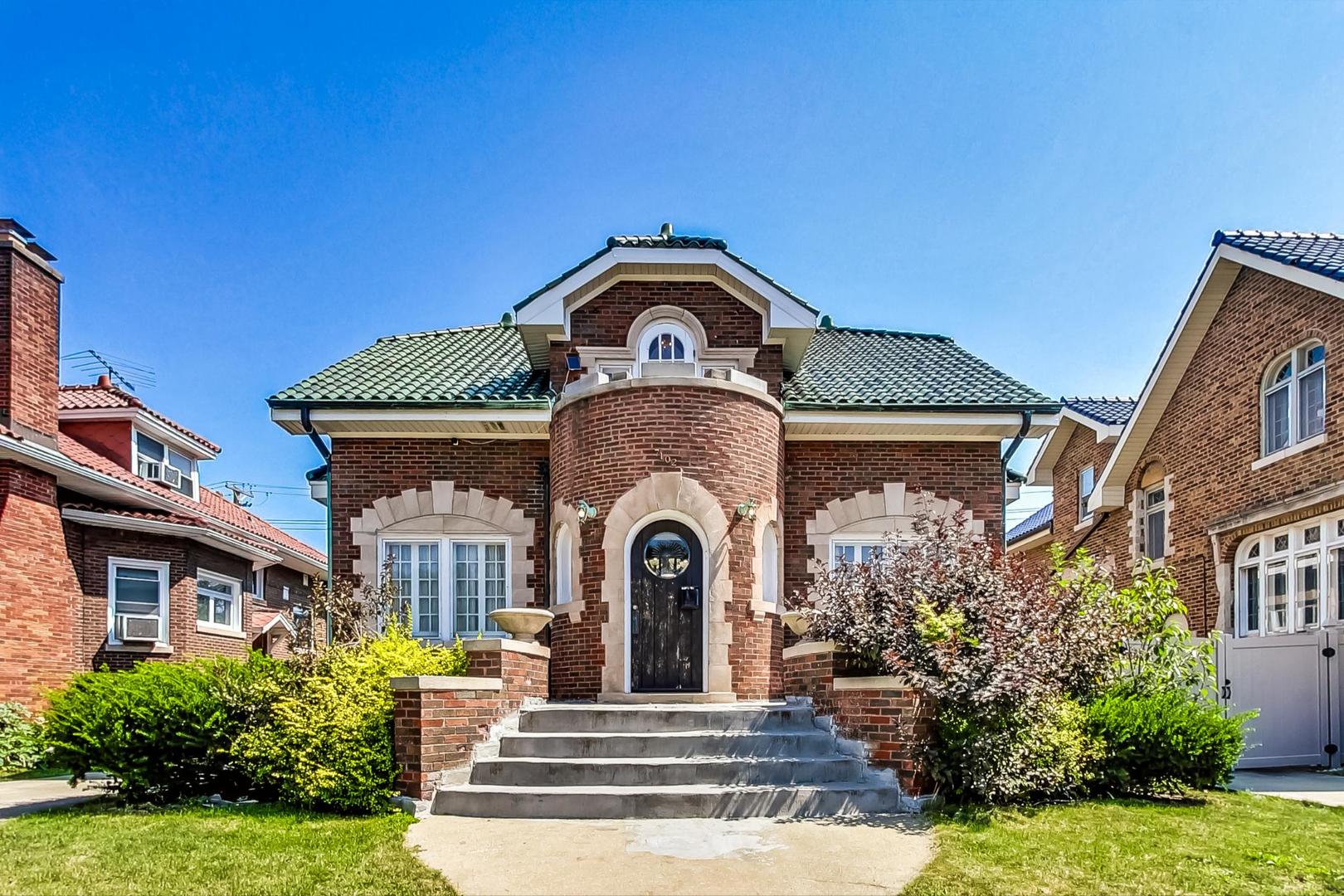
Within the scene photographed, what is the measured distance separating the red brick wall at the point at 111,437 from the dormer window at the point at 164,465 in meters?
0.32

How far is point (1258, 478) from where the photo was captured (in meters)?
15.0

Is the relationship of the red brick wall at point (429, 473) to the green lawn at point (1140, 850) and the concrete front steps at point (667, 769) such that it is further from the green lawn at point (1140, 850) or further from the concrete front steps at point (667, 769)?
the green lawn at point (1140, 850)

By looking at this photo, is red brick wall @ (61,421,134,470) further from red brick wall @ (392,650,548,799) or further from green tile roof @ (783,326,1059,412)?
green tile roof @ (783,326,1059,412)

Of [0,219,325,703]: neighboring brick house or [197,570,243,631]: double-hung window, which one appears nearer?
[0,219,325,703]: neighboring brick house

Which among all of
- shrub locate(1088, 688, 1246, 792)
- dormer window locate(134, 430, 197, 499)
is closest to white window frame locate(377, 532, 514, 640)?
shrub locate(1088, 688, 1246, 792)

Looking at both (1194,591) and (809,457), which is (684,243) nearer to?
(809,457)

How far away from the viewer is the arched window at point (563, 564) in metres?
Answer: 12.2

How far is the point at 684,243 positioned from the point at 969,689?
7486 millimetres

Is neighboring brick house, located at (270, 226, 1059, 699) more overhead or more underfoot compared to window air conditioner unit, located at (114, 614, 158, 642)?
more overhead

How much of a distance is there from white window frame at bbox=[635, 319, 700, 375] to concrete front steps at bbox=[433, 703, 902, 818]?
542 cm

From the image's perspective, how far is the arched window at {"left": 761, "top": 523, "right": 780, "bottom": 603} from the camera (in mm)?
12305

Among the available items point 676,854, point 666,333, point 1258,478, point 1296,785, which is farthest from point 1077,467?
point 676,854

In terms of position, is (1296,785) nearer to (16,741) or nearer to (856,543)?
(856,543)

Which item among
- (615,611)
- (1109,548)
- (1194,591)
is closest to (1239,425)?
(1194,591)
